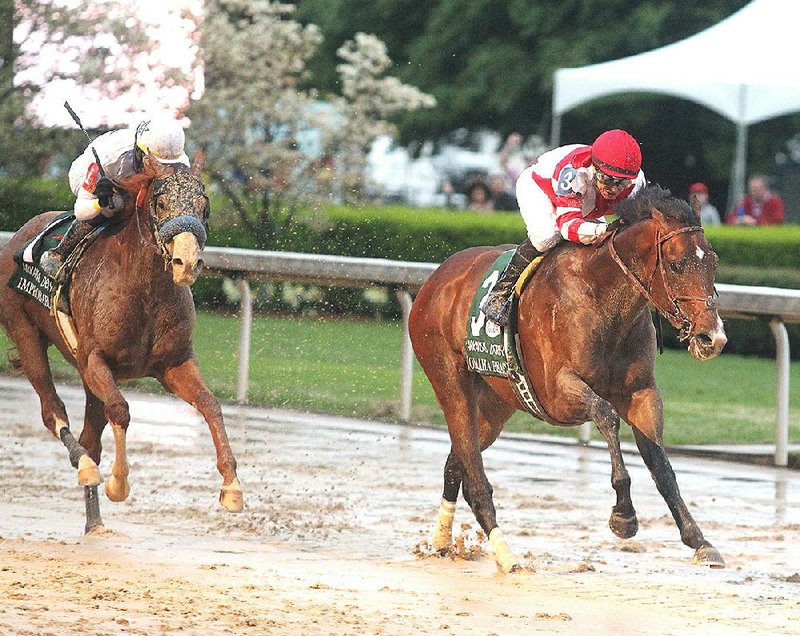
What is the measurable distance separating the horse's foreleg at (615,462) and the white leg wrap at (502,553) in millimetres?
501

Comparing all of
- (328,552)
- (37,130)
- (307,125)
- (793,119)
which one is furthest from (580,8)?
(328,552)

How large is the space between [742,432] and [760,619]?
6.18m

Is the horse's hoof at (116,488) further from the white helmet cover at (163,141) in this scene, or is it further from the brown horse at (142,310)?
the white helmet cover at (163,141)

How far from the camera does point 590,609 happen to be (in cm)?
659

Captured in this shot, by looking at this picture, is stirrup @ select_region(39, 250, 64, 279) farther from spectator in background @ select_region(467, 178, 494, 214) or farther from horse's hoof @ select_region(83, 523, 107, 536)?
spectator in background @ select_region(467, 178, 494, 214)

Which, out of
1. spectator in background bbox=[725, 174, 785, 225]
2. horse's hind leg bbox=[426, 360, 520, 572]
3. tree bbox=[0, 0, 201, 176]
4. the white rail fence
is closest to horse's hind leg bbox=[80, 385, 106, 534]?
horse's hind leg bbox=[426, 360, 520, 572]

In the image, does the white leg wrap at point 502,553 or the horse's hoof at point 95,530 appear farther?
the horse's hoof at point 95,530

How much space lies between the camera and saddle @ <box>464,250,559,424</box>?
299 inches

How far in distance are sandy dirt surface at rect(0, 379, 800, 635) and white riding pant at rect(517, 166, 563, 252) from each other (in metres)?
1.34

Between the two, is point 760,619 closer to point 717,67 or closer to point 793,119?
point 717,67

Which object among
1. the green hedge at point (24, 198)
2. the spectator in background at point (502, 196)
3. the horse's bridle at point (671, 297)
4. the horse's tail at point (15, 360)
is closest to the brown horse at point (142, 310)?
the horse's tail at point (15, 360)

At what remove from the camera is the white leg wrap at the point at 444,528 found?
794 cm

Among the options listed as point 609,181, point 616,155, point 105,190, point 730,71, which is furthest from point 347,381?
point 730,71

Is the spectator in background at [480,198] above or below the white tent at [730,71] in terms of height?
below
